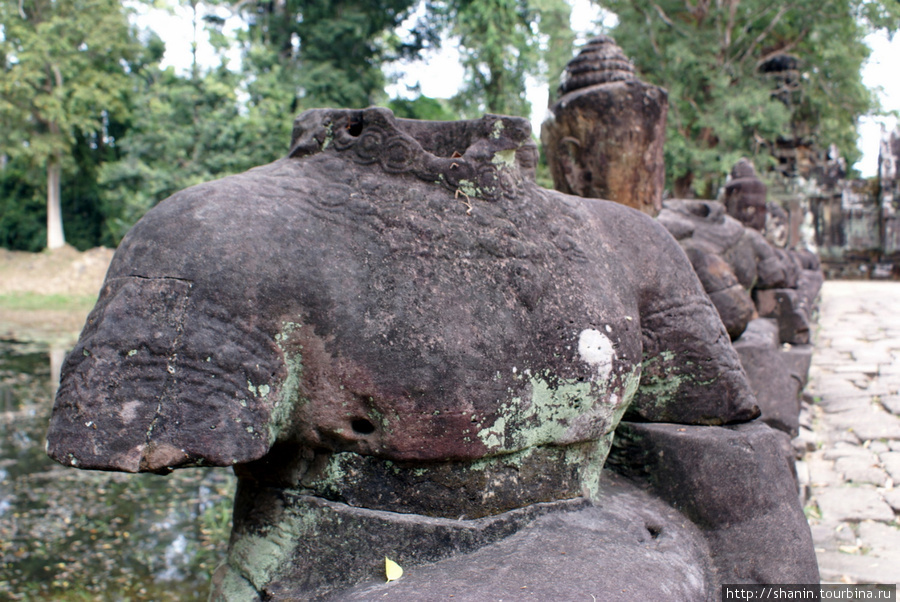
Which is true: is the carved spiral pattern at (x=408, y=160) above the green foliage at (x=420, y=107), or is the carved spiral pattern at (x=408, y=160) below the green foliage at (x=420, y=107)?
below

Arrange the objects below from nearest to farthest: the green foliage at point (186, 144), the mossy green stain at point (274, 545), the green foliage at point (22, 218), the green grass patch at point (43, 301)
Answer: the mossy green stain at point (274, 545) < the green foliage at point (186, 144) < the green grass patch at point (43, 301) < the green foliage at point (22, 218)

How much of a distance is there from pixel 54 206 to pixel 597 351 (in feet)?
72.3

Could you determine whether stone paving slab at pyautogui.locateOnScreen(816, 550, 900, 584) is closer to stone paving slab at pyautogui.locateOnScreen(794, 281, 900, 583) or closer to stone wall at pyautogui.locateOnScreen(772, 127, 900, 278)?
stone paving slab at pyautogui.locateOnScreen(794, 281, 900, 583)

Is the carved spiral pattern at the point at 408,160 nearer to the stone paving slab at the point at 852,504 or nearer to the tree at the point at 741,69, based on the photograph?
the stone paving slab at the point at 852,504

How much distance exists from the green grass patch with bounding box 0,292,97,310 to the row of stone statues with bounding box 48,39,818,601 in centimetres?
1637

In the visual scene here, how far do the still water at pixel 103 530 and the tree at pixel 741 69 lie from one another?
14840 millimetres

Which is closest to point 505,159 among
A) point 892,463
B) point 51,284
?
point 892,463

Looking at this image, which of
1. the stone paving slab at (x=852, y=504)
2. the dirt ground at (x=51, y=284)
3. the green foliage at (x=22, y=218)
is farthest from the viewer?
the green foliage at (x=22, y=218)

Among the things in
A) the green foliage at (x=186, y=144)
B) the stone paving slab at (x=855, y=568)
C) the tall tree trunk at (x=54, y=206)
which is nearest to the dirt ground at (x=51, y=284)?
the tall tree trunk at (x=54, y=206)

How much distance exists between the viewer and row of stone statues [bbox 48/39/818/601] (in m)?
1.24

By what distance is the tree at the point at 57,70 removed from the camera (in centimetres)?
1819

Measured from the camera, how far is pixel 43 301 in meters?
16.7

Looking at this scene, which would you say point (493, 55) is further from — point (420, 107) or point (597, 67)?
point (597, 67)

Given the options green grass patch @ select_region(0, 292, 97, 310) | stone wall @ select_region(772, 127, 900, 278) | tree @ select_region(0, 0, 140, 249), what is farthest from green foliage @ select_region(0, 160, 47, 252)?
stone wall @ select_region(772, 127, 900, 278)
